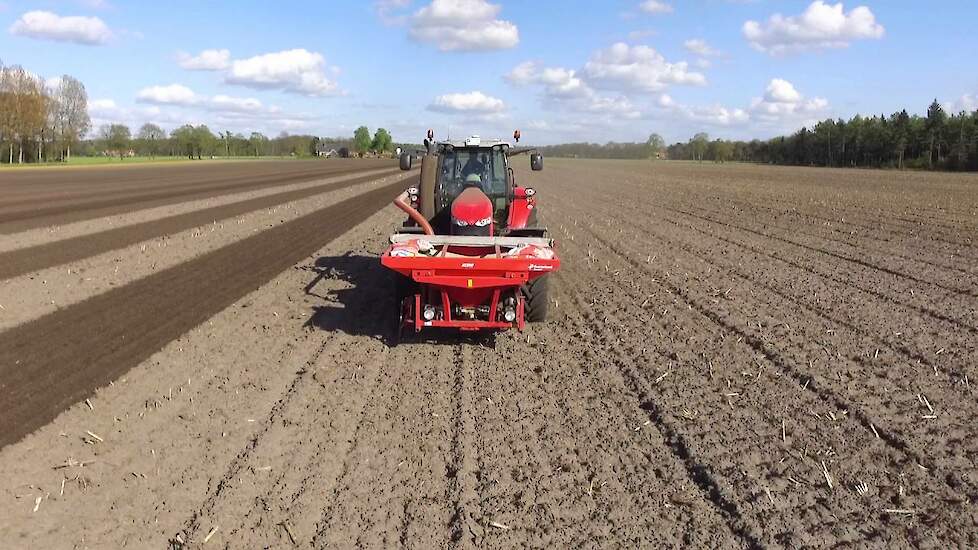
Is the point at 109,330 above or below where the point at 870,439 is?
above

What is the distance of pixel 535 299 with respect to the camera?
7457 mm

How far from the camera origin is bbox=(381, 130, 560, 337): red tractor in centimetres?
635

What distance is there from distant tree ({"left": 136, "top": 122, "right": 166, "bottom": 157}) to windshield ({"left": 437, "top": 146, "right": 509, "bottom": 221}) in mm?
125934

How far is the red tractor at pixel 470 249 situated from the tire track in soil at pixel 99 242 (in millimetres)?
6539

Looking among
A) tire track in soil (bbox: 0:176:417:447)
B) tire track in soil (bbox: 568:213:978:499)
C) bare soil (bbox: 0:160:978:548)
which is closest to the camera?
bare soil (bbox: 0:160:978:548)

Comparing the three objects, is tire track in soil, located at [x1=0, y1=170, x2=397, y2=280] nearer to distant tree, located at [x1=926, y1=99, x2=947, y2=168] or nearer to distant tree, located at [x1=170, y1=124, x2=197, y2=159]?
distant tree, located at [x1=926, y1=99, x2=947, y2=168]

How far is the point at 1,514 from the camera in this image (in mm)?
3838

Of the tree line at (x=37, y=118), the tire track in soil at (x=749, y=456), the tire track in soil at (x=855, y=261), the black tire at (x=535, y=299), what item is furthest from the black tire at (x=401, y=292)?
the tree line at (x=37, y=118)

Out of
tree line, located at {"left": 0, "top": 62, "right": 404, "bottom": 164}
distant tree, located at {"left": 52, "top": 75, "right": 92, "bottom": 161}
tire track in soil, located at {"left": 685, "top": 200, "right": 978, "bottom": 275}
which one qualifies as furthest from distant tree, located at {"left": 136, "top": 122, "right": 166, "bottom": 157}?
tire track in soil, located at {"left": 685, "top": 200, "right": 978, "bottom": 275}

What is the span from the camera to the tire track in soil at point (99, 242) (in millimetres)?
11415

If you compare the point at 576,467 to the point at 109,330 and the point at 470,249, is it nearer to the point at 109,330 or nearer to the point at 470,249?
the point at 470,249

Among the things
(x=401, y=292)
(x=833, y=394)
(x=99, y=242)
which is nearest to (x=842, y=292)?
(x=833, y=394)

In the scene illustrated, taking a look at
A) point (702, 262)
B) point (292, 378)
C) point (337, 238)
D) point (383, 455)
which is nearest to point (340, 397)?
point (292, 378)

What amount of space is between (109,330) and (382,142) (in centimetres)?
14142
